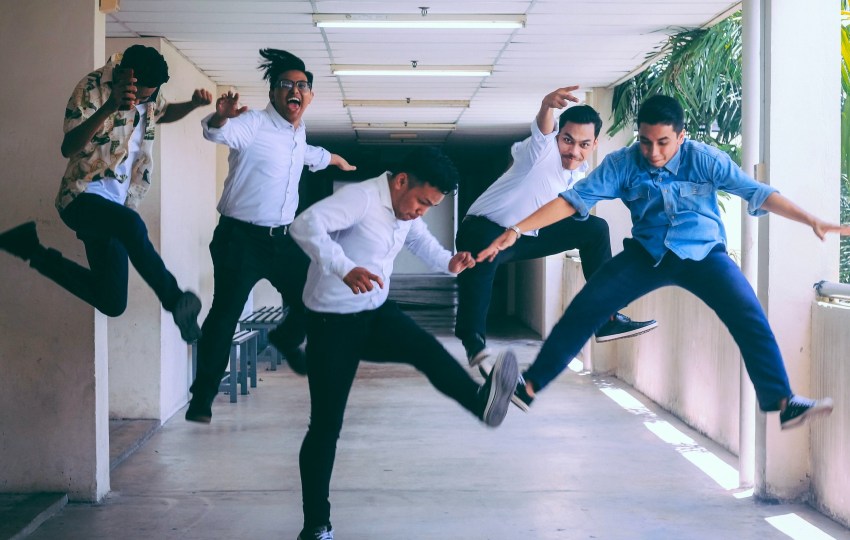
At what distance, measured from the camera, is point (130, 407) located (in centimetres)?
788

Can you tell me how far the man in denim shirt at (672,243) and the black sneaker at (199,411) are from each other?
1353 mm

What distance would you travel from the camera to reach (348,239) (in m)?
3.79

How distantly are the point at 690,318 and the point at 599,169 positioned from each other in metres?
4.25

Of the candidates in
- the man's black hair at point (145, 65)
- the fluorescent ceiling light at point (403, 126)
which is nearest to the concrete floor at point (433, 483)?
the man's black hair at point (145, 65)

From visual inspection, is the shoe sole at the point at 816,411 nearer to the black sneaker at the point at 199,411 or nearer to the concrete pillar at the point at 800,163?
the concrete pillar at the point at 800,163

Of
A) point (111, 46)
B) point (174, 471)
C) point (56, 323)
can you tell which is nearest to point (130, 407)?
point (174, 471)

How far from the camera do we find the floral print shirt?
162 inches

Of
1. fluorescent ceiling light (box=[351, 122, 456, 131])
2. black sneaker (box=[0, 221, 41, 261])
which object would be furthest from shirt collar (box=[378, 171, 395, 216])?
fluorescent ceiling light (box=[351, 122, 456, 131])

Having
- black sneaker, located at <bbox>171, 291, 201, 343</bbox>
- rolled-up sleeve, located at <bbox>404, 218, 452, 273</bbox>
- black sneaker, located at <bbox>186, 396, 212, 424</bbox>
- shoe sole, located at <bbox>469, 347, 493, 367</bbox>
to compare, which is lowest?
black sneaker, located at <bbox>186, 396, 212, 424</bbox>

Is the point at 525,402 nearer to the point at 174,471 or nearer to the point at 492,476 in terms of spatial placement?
the point at 492,476

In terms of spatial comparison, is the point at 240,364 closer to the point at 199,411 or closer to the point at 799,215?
the point at 199,411

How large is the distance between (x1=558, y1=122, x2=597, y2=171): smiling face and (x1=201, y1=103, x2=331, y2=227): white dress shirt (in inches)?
48.9

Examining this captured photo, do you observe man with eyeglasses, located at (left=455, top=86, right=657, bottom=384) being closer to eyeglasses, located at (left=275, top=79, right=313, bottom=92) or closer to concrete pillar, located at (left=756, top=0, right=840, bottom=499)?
eyeglasses, located at (left=275, top=79, right=313, bottom=92)

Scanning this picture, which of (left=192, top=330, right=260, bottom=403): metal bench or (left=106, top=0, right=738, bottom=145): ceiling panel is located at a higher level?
(left=106, top=0, right=738, bottom=145): ceiling panel
